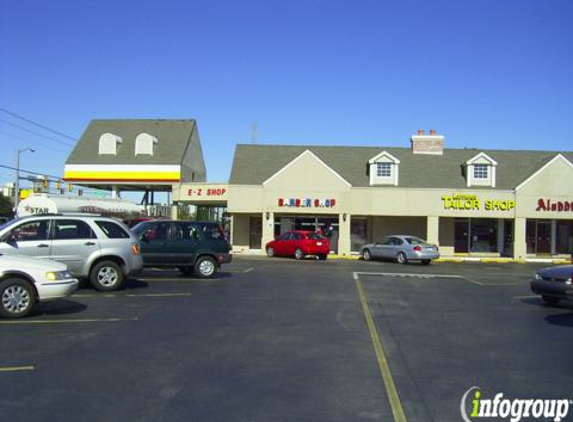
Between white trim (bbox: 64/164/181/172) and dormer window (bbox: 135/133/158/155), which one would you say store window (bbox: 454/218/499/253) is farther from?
dormer window (bbox: 135/133/158/155)

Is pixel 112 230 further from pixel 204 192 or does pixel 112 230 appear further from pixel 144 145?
pixel 144 145

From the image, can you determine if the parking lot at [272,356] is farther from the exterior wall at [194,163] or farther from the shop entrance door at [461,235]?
the exterior wall at [194,163]

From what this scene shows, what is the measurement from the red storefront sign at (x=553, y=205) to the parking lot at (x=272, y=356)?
22693 millimetres

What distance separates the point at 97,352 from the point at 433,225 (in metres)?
29.1

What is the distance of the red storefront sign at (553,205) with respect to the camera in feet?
113

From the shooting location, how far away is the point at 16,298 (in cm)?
1005

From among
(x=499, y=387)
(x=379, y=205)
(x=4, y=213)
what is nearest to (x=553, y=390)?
(x=499, y=387)

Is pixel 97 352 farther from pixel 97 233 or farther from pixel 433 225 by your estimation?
pixel 433 225

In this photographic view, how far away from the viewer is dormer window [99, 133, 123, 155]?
143 ft

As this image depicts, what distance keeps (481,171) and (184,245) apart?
24.8 metres

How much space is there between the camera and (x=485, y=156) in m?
35.8

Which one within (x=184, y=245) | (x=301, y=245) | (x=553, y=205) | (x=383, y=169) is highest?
(x=383, y=169)

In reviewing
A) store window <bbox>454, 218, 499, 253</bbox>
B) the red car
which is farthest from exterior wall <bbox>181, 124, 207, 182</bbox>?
store window <bbox>454, 218, 499, 253</bbox>

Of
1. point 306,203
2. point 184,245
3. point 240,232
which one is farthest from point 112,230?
point 240,232
